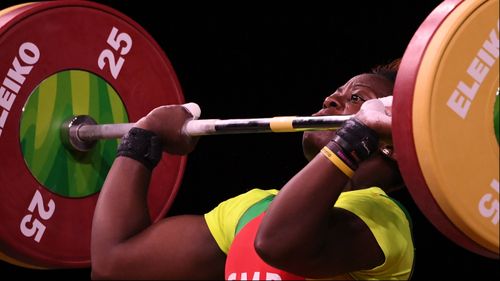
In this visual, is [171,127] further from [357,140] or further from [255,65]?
[255,65]

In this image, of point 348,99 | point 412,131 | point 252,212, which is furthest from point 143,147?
point 412,131

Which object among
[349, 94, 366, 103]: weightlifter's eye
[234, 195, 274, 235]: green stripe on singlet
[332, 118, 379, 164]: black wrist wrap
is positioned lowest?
[234, 195, 274, 235]: green stripe on singlet

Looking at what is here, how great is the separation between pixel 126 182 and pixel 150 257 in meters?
0.22

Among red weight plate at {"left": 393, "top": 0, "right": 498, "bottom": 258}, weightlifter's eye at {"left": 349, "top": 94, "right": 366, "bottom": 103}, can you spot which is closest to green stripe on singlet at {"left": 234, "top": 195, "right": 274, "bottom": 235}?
weightlifter's eye at {"left": 349, "top": 94, "right": 366, "bottom": 103}

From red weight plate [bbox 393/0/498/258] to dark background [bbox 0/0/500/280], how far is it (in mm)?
1286

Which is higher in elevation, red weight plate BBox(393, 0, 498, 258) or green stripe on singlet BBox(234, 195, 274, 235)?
red weight plate BBox(393, 0, 498, 258)

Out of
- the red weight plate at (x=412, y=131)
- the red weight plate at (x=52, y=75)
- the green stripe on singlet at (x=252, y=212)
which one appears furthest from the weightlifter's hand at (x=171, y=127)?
the red weight plate at (x=412, y=131)

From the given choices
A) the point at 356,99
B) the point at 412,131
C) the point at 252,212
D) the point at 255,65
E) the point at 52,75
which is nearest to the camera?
the point at 412,131

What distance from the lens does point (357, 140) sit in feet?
6.65

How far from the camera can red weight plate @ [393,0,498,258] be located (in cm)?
191

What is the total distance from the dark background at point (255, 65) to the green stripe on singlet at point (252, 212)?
1.00m

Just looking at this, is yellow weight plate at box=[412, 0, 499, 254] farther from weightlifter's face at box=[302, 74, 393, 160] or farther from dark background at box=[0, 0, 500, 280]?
dark background at box=[0, 0, 500, 280]

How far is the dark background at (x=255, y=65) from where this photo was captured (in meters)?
3.32

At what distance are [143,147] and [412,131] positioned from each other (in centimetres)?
84
